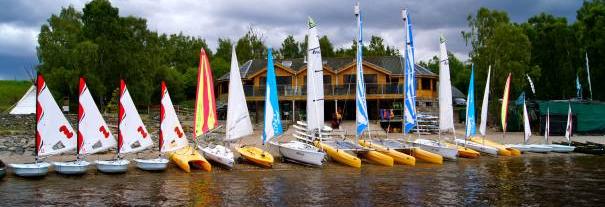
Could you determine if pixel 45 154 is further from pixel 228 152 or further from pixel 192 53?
pixel 192 53

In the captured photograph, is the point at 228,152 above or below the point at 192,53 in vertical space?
below

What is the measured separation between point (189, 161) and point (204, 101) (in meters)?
2.85

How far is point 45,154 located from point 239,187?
8495mm

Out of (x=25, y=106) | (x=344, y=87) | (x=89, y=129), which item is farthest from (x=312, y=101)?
(x=25, y=106)

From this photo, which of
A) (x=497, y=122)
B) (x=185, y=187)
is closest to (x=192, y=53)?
(x=497, y=122)

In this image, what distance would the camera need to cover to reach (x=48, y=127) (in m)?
24.7

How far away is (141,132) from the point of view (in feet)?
87.7

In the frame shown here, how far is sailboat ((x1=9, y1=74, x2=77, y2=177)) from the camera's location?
24.0 metres

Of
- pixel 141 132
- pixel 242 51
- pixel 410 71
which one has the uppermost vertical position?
pixel 242 51

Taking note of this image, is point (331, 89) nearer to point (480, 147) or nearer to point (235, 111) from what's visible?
point (480, 147)

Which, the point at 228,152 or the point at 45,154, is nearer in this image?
the point at 45,154

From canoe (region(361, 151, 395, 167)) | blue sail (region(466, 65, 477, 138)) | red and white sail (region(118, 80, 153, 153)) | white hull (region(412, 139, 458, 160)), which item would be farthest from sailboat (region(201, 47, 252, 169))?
blue sail (region(466, 65, 477, 138))

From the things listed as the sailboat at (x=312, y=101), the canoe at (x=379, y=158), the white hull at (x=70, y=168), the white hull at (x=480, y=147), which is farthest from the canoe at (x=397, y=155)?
the white hull at (x=70, y=168)

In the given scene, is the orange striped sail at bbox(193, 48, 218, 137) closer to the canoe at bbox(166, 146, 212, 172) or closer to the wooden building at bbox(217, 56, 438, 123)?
the canoe at bbox(166, 146, 212, 172)
